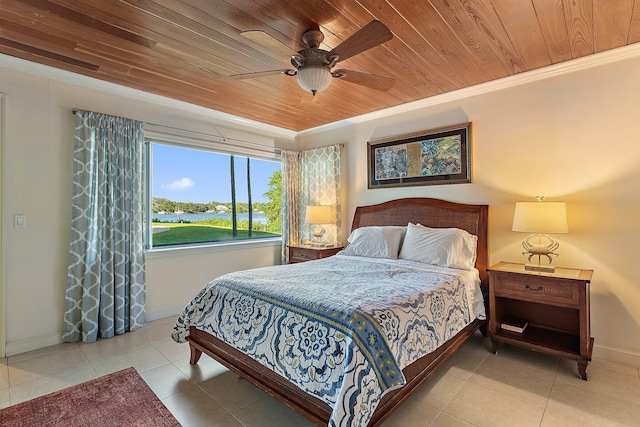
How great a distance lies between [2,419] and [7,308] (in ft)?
3.97

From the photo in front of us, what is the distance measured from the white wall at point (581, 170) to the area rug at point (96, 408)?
318 cm

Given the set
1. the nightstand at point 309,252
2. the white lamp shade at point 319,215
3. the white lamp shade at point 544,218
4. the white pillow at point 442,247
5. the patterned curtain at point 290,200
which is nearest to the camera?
the white lamp shade at point 544,218

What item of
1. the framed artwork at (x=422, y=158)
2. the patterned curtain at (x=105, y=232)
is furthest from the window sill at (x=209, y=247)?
the framed artwork at (x=422, y=158)

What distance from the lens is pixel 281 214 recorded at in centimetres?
480

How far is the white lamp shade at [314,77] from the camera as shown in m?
2.14

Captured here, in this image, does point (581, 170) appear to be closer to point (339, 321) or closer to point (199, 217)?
point (339, 321)

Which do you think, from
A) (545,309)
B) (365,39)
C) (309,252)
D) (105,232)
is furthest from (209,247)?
(545,309)

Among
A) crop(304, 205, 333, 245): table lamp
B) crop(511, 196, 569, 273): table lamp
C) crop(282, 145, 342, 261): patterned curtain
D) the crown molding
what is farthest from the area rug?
the crown molding

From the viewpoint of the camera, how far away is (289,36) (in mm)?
2230

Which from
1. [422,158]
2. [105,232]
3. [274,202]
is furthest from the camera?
[274,202]

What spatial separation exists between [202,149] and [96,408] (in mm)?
2890

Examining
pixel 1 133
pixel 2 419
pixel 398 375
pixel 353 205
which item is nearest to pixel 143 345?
pixel 2 419

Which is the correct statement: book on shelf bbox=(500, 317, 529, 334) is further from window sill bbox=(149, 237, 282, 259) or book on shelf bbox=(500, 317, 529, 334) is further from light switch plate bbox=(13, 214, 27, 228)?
light switch plate bbox=(13, 214, 27, 228)

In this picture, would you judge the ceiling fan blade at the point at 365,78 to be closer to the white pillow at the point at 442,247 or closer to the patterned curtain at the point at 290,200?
the white pillow at the point at 442,247
